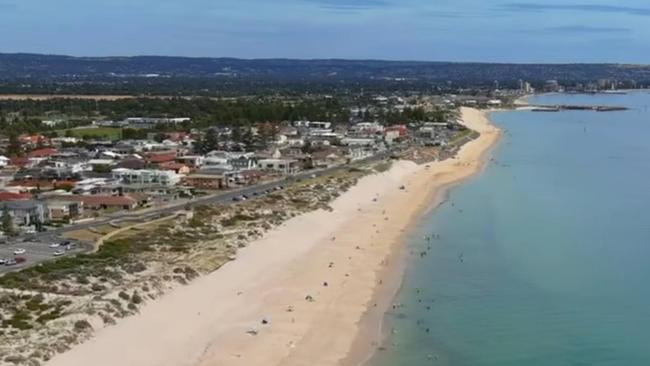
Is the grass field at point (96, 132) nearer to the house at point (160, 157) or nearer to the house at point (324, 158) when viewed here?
the house at point (160, 157)

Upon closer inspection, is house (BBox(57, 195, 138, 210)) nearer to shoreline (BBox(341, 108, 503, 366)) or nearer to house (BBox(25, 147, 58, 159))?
shoreline (BBox(341, 108, 503, 366))

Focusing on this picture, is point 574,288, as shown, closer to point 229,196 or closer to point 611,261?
point 611,261

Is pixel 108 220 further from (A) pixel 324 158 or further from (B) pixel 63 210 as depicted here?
(A) pixel 324 158

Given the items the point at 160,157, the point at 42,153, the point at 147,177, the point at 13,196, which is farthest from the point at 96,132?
the point at 13,196

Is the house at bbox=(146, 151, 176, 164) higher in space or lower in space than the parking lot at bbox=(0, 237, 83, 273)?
lower

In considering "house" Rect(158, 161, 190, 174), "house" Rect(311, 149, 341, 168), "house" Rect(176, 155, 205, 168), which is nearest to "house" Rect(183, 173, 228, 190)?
"house" Rect(158, 161, 190, 174)

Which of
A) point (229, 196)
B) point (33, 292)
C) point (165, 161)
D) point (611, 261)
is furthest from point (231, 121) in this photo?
point (33, 292)

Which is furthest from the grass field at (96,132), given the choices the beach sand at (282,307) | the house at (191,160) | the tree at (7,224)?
the tree at (7,224)
